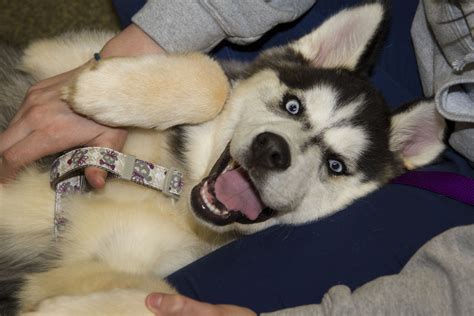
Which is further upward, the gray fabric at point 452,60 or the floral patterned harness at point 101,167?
the gray fabric at point 452,60

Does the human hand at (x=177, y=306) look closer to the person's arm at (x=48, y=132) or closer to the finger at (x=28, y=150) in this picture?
the person's arm at (x=48, y=132)

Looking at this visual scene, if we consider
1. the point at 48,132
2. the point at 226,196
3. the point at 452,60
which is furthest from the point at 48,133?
the point at 452,60

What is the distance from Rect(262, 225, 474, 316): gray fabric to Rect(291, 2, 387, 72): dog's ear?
0.83 m

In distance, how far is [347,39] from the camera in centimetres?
212

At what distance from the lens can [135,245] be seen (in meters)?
1.93

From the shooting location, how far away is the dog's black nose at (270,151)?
175cm

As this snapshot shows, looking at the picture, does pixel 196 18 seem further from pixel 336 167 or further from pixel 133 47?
pixel 336 167

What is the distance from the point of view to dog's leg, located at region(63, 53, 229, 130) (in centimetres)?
183

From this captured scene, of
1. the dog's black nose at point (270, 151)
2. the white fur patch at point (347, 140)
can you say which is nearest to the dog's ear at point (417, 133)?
the white fur patch at point (347, 140)

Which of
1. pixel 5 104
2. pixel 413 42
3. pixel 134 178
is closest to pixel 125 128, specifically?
pixel 134 178

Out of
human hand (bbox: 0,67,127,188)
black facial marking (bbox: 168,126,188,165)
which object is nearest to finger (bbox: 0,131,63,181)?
human hand (bbox: 0,67,127,188)

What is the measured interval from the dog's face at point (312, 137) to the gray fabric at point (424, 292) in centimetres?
42

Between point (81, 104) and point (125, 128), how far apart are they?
22 cm

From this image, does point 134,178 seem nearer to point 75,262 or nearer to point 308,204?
point 75,262
